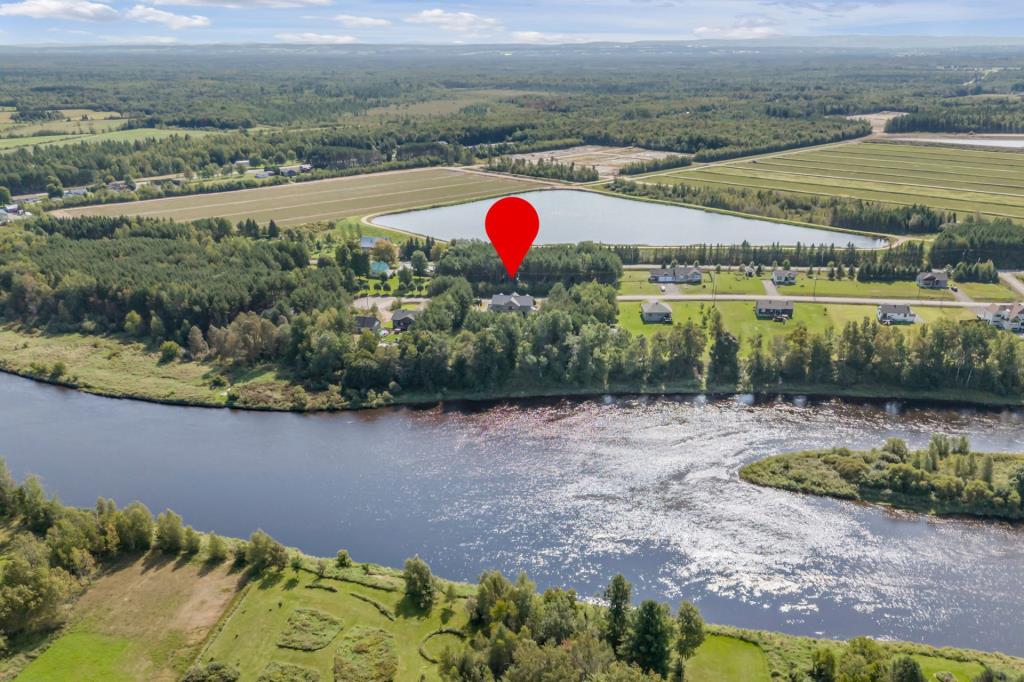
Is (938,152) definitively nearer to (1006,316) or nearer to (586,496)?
(1006,316)

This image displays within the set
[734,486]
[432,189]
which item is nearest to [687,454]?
[734,486]

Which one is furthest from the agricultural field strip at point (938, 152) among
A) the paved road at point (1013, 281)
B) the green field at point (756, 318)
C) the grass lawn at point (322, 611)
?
the grass lawn at point (322, 611)

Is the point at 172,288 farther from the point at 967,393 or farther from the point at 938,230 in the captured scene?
the point at 938,230

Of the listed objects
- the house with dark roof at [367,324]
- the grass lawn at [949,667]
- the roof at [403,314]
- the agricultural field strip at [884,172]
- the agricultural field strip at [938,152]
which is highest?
the agricultural field strip at [938,152]

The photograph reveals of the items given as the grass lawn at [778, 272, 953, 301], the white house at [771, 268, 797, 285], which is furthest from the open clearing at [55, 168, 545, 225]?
the grass lawn at [778, 272, 953, 301]

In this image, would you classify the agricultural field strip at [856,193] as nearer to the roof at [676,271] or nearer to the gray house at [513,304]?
the roof at [676,271]

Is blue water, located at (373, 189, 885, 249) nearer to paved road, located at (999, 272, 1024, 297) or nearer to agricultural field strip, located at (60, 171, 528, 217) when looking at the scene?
agricultural field strip, located at (60, 171, 528, 217)
